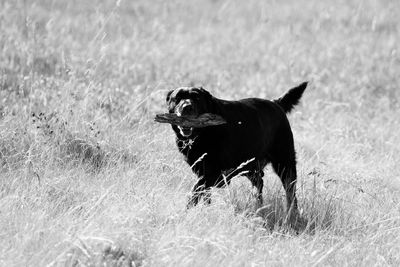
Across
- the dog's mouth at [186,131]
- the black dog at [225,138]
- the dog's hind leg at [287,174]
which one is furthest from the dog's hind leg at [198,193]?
the dog's hind leg at [287,174]

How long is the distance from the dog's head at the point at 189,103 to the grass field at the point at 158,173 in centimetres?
40

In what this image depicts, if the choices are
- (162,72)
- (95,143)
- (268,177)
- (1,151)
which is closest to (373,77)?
(162,72)

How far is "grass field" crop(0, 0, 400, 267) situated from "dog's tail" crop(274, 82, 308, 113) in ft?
2.00

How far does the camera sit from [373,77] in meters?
11.6

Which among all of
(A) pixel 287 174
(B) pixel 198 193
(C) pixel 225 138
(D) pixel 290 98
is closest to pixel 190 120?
(C) pixel 225 138

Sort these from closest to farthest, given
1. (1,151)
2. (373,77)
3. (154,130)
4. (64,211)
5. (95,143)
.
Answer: (64,211), (1,151), (95,143), (154,130), (373,77)

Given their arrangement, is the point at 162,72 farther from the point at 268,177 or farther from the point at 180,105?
the point at 180,105

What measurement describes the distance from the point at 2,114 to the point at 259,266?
3.04 m

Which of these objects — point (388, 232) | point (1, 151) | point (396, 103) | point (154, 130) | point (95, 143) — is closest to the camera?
point (388, 232)

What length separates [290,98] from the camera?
19.4ft

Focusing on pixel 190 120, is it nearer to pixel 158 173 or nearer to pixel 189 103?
pixel 189 103

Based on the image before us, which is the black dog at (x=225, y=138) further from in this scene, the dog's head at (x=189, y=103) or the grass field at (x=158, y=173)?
the grass field at (x=158, y=173)

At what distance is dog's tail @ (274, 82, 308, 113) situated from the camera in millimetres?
5844

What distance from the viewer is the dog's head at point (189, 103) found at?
4.77 meters
